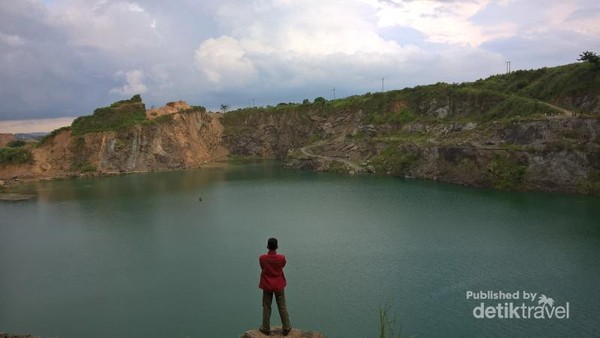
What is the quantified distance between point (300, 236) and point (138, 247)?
11.0 metres

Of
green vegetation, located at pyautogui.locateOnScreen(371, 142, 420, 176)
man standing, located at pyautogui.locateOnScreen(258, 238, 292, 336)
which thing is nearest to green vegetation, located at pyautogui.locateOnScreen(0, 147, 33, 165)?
green vegetation, located at pyautogui.locateOnScreen(371, 142, 420, 176)

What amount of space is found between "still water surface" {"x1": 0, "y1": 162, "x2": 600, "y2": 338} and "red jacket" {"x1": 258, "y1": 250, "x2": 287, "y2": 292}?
833 centimetres

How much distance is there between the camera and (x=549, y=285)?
23141 millimetres

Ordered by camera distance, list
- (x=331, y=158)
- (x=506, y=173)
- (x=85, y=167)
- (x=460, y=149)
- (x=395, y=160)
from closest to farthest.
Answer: (x=506, y=173)
(x=460, y=149)
(x=395, y=160)
(x=331, y=158)
(x=85, y=167)

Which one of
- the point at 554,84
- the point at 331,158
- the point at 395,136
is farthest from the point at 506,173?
the point at 331,158

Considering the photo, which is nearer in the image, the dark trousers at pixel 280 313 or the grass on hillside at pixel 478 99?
the dark trousers at pixel 280 313

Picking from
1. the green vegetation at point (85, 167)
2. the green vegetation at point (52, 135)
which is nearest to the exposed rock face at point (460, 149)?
the green vegetation at point (85, 167)

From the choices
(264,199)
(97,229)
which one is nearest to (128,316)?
(97,229)

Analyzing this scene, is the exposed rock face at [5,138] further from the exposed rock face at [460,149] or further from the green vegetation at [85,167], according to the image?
the exposed rock face at [460,149]

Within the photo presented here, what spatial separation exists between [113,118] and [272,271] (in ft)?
258

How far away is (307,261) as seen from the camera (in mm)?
27750

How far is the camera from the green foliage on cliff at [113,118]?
266 ft

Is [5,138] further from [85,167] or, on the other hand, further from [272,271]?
[272,271]

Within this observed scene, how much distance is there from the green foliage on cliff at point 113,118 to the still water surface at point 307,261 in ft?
108
